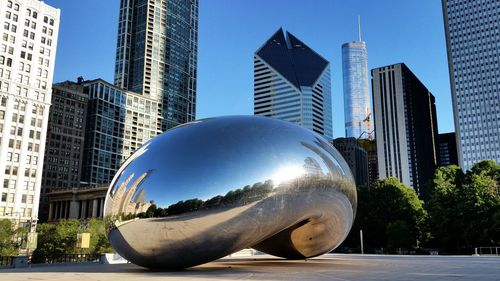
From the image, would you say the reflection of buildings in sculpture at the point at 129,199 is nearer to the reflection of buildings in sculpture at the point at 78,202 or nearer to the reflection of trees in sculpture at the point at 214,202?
the reflection of trees in sculpture at the point at 214,202

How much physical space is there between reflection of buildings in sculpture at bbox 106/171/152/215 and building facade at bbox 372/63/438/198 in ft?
576

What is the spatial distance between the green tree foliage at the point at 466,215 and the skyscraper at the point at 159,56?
443 ft

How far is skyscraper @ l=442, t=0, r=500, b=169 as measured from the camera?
152 m

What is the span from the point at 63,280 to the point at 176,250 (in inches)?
108

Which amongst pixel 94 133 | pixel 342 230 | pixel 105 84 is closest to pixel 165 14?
pixel 105 84

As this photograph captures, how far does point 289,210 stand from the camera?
1259 cm

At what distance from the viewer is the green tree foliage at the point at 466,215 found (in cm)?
4262

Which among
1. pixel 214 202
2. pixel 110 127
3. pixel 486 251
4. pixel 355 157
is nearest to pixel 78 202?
pixel 110 127

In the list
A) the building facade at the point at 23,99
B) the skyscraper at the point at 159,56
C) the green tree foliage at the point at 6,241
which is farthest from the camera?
the skyscraper at the point at 159,56

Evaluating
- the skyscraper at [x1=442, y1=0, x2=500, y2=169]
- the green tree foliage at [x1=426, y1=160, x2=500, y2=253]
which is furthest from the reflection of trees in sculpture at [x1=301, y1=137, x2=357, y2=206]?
the skyscraper at [x1=442, y1=0, x2=500, y2=169]

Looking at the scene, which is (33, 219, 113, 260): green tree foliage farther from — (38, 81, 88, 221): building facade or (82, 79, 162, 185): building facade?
(82, 79, 162, 185): building facade

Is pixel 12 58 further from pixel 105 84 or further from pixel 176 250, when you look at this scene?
pixel 176 250

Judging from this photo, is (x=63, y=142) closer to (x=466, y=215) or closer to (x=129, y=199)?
(x=466, y=215)

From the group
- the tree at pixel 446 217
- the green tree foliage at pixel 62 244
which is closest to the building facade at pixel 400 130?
the tree at pixel 446 217
